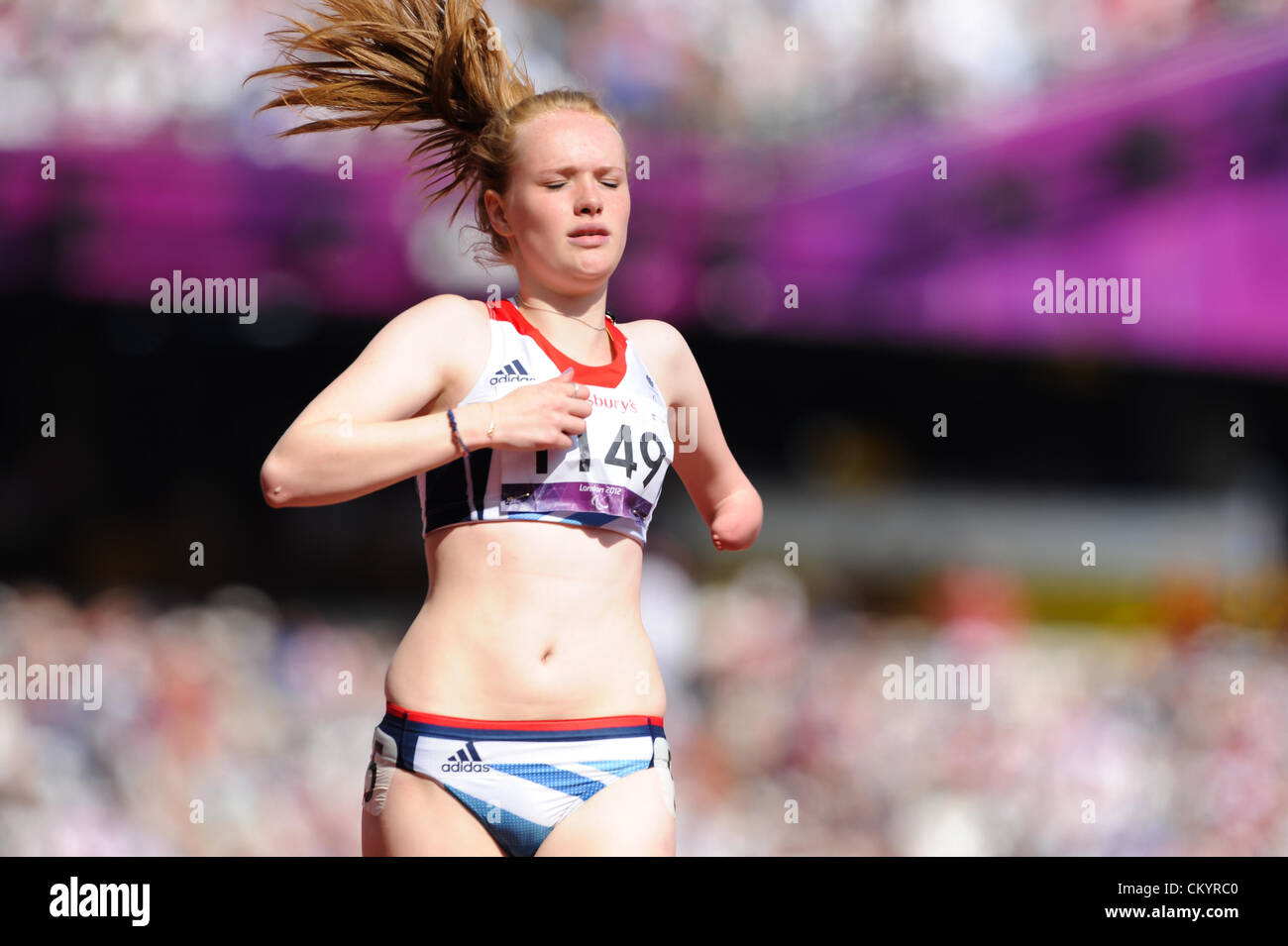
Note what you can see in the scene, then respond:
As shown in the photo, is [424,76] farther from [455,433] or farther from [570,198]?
[455,433]

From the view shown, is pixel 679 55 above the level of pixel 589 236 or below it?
above

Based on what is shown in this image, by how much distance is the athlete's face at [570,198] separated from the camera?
2314 mm

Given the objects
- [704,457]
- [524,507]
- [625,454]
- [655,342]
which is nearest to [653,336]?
[655,342]

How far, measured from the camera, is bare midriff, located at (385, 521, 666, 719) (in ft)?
7.06

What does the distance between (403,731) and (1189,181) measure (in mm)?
5772

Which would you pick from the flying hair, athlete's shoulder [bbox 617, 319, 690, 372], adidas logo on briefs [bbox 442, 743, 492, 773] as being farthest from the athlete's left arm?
adidas logo on briefs [bbox 442, 743, 492, 773]

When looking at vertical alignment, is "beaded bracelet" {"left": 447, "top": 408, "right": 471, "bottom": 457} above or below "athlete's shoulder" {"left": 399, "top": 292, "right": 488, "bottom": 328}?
below

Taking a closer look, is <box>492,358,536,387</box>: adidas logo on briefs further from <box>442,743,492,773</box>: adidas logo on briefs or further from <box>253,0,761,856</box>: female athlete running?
<box>442,743,492,773</box>: adidas logo on briefs

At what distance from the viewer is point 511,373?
7.47 feet

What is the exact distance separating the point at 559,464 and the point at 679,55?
14.5 ft

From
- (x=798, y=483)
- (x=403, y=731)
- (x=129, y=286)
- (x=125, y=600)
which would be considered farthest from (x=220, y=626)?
(x=403, y=731)

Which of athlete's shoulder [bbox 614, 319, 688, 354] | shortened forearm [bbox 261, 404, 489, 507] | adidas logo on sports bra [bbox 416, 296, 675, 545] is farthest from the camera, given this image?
athlete's shoulder [bbox 614, 319, 688, 354]

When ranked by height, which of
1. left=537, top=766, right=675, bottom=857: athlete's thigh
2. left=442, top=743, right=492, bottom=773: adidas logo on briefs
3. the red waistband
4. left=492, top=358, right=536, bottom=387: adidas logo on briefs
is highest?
left=492, top=358, right=536, bottom=387: adidas logo on briefs
